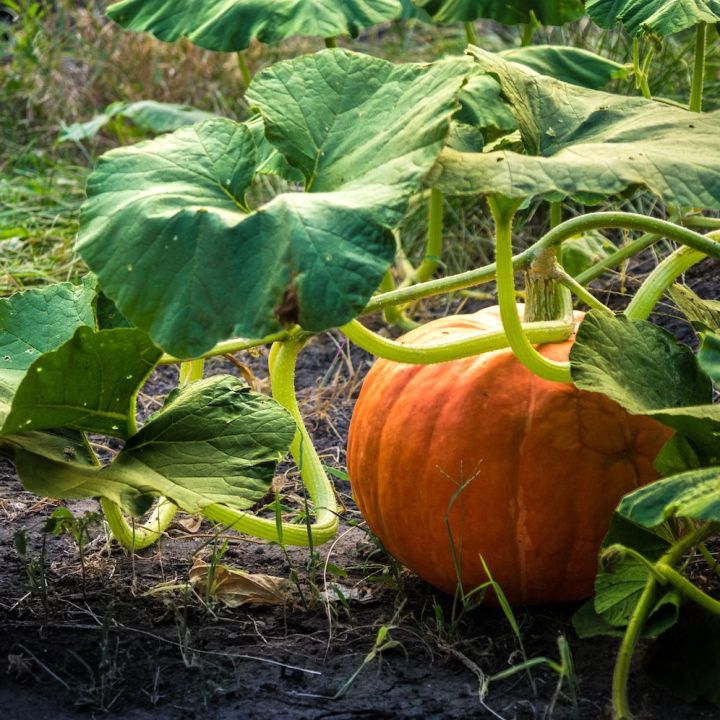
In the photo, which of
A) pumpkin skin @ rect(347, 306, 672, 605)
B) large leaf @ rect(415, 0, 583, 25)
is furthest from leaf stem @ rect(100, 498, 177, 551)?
large leaf @ rect(415, 0, 583, 25)

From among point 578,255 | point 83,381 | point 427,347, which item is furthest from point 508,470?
point 578,255

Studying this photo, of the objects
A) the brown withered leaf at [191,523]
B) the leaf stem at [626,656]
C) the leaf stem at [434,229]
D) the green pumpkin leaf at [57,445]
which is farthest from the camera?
the leaf stem at [434,229]

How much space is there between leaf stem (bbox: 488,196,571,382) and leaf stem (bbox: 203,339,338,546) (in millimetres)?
401

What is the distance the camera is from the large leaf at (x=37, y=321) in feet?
5.44

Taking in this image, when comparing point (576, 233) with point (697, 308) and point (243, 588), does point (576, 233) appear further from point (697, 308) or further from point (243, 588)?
point (243, 588)

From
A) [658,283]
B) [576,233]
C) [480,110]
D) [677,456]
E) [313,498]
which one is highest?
[480,110]

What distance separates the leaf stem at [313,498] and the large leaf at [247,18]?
0.76 metres

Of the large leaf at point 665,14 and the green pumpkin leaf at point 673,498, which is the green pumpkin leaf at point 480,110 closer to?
the large leaf at point 665,14

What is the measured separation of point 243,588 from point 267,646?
156mm

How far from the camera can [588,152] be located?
1342mm

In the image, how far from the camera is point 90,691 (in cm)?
137

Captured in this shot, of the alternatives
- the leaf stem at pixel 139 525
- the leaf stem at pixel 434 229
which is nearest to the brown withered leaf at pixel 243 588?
the leaf stem at pixel 139 525

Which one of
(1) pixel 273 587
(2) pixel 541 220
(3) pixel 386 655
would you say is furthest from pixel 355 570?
(2) pixel 541 220

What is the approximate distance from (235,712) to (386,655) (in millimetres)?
232
